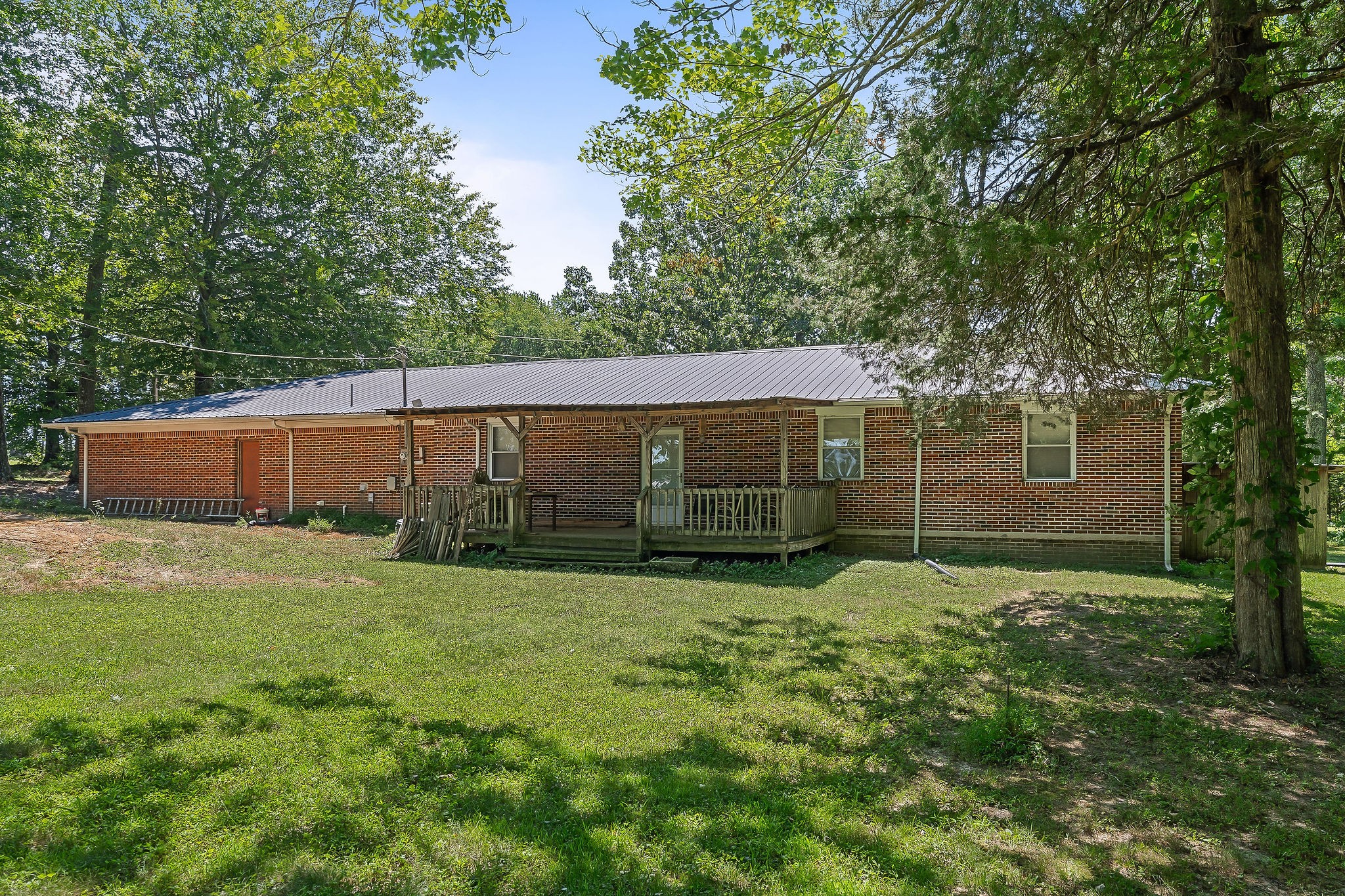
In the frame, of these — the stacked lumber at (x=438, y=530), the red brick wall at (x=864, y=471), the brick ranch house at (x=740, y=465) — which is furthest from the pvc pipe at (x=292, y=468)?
the stacked lumber at (x=438, y=530)

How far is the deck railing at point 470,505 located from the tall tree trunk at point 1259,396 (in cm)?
1094

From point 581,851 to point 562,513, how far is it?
44.4 ft

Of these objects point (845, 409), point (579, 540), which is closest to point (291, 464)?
point (579, 540)

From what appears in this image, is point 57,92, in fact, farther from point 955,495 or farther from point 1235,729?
point 1235,729

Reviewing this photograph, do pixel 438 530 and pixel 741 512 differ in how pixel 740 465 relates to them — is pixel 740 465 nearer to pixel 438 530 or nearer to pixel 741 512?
pixel 741 512

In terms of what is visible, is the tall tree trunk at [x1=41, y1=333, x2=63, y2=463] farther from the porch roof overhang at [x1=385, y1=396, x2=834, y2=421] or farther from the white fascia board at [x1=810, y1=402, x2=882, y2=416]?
the white fascia board at [x1=810, y1=402, x2=882, y2=416]

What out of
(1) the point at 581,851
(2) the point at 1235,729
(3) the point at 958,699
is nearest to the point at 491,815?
(1) the point at 581,851

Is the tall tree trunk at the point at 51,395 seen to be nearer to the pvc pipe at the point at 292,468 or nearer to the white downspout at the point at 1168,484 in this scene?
the pvc pipe at the point at 292,468

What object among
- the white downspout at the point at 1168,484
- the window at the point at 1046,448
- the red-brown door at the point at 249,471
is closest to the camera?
the white downspout at the point at 1168,484

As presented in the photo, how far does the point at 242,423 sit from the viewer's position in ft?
66.3

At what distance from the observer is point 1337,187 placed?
5926 mm

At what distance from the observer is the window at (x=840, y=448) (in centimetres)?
1484

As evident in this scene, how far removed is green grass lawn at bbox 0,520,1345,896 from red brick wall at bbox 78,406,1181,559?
3675mm

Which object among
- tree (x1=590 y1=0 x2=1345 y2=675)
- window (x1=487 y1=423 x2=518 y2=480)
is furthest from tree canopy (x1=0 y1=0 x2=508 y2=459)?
tree (x1=590 y1=0 x2=1345 y2=675)
